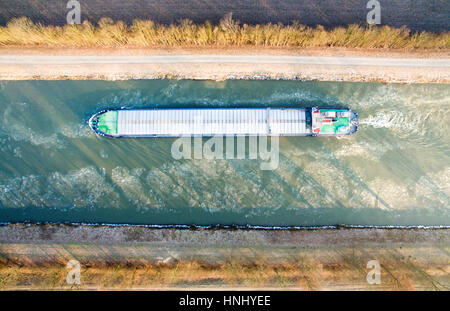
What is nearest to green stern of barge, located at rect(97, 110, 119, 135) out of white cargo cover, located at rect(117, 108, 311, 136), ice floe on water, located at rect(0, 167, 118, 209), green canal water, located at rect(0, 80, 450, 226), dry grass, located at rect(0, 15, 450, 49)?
white cargo cover, located at rect(117, 108, 311, 136)

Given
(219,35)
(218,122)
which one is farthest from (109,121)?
(219,35)

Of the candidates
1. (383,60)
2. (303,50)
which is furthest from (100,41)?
(383,60)

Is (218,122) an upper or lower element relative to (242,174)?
upper

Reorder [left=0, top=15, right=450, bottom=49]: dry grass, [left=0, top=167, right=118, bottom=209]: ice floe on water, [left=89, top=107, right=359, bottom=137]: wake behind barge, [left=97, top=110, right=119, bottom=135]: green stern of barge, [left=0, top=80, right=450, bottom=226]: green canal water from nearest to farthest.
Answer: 1. [left=89, top=107, right=359, bottom=137]: wake behind barge
2. [left=97, top=110, right=119, bottom=135]: green stern of barge
3. [left=0, top=15, right=450, bottom=49]: dry grass
4. [left=0, top=80, right=450, bottom=226]: green canal water
5. [left=0, top=167, right=118, bottom=209]: ice floe on water

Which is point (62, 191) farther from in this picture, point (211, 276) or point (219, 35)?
point (219, 35)

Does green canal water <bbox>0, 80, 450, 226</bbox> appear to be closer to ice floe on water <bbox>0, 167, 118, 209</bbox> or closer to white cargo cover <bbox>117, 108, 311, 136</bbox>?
ice floe on water <bbox>0, 167, 118, 209</bbox>

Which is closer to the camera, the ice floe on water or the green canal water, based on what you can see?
the green canal water
